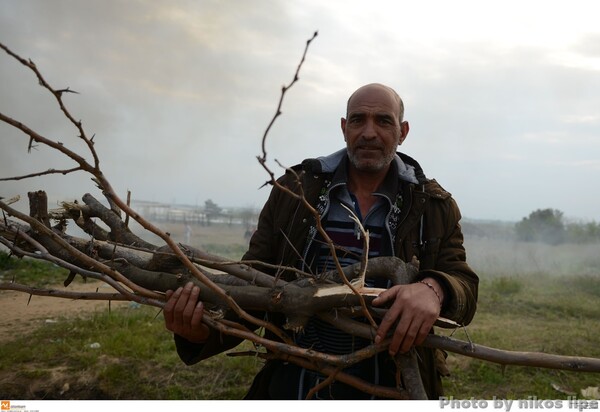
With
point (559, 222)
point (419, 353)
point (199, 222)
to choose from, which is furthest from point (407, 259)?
point (199, 222)

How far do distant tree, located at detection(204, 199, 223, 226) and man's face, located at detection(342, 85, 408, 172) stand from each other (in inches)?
1153

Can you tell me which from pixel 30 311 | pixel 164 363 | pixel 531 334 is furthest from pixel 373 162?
pixel 30 311

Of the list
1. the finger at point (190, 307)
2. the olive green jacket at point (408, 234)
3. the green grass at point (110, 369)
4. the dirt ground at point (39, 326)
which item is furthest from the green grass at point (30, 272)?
the finger at point (190, 307)

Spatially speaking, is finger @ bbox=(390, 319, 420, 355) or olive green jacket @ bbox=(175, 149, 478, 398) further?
olive green jacket @ bbox=(175, 149, 478, 398)

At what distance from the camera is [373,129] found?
1896 mm

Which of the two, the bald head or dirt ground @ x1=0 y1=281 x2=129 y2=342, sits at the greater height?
the bald head

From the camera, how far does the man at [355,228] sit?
69.8 inches

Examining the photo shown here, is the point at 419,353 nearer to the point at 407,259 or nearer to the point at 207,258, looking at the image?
the point at 407,259

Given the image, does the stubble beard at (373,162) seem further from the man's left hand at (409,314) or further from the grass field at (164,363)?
the grass field at (164,363)

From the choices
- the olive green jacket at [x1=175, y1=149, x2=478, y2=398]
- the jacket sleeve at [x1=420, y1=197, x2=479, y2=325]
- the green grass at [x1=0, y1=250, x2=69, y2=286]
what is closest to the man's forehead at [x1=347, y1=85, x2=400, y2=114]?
the olive green jacket at [x1=175, y1=149, x2=478, y2=398]

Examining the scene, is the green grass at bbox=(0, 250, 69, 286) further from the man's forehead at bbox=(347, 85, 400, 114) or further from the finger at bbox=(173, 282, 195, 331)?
the man's forehead at bbox=(347, 85, 400, 114)

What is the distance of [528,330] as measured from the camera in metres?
6.07

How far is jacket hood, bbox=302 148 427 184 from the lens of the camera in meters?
1.91

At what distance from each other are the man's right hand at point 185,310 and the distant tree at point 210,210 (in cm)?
2943
